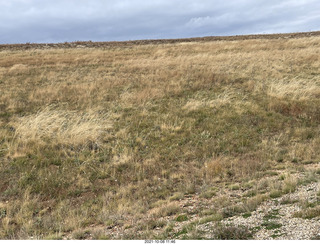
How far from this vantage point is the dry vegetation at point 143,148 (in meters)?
5.36

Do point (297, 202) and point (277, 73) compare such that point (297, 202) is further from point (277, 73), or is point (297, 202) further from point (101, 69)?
point (101, 69)

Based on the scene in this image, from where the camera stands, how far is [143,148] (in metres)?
8.55

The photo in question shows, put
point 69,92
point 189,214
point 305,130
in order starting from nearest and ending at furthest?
point 189,214 < point 305,130 < point 69,92

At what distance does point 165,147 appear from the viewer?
28.1 feet

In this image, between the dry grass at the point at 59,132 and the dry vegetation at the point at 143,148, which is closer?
the dry vegetation at the point at 143,148

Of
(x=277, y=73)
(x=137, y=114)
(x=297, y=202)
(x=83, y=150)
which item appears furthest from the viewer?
(x=277, y=73)

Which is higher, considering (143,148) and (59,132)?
(59,132)

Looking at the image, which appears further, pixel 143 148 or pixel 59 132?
pixel 59 132

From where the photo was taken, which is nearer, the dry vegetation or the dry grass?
the dry vegetation

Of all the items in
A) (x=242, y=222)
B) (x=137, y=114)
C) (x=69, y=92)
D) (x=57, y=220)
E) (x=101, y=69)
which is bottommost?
(x=57, y=220)

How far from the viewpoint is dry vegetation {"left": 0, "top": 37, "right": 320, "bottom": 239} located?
5355 millimetres

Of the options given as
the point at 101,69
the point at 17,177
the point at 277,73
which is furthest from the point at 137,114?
the point at 101,69

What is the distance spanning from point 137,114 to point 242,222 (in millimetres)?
7431
